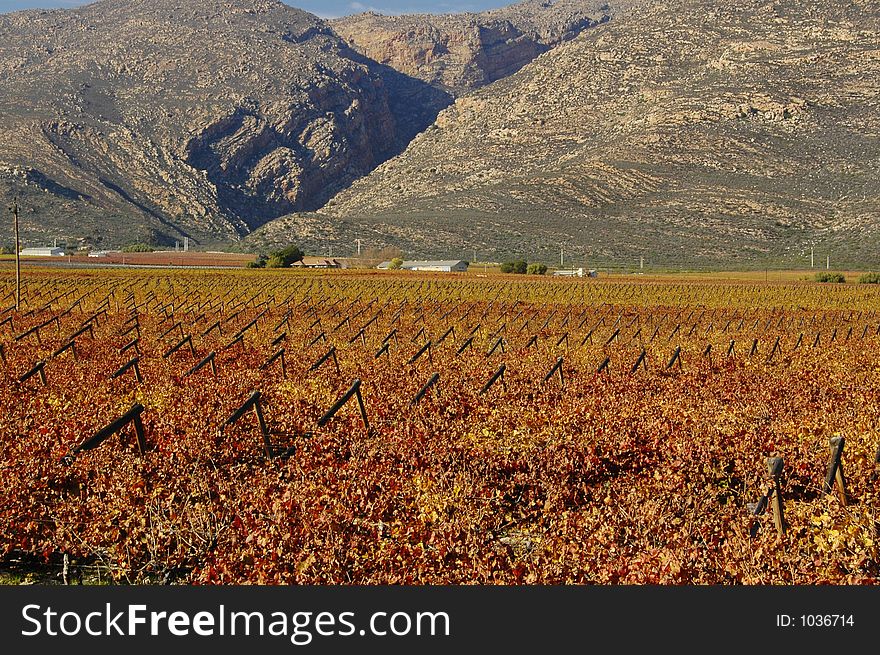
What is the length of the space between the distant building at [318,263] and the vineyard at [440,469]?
241 ft

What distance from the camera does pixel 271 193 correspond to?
19562 centimetres

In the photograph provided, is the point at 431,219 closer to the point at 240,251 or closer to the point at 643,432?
the point at 240,251

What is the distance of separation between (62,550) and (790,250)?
299 ft

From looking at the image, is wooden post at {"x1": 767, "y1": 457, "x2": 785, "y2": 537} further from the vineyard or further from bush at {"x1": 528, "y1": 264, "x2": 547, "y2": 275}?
bush at {"x1": 528, "y1": 264, "x2": 547, "y2": 275}

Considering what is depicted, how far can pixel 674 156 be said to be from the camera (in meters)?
109

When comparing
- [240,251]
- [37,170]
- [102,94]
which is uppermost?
[102,94]

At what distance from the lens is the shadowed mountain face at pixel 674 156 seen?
94750 millimetres

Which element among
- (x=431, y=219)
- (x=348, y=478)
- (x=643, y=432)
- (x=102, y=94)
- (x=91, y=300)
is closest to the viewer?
(x=348, y=478)

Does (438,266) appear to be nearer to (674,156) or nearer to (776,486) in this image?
(674,156)

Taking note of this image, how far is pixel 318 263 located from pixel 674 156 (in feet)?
153

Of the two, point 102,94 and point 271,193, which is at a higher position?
point 102,94

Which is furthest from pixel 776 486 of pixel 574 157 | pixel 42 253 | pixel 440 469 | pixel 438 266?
pixel 574 157

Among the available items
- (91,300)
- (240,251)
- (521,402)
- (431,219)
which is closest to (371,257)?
(431,219)

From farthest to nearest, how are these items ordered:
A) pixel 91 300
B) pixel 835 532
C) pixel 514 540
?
pixel 91 300 < pixel 514 540 < pixel 835 532
